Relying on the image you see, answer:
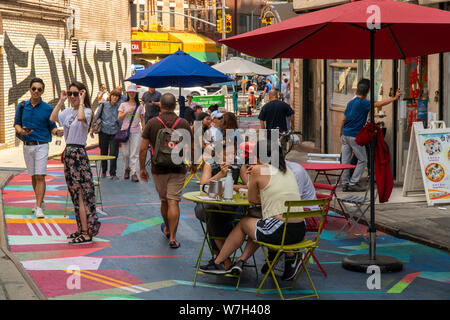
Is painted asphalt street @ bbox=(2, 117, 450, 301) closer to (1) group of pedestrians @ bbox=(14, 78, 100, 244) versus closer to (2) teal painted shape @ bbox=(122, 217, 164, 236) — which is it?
(2) teal painted shape @ bbox=(122, 217, 164, 236)

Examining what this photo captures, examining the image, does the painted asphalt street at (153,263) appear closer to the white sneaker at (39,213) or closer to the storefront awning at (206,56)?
the white sneaker at (39,213)

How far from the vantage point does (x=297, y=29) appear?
7926 millimetres

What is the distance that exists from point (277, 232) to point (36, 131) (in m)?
5.36

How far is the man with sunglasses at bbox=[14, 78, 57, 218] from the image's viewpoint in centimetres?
1121

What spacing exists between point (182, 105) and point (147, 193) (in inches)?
120

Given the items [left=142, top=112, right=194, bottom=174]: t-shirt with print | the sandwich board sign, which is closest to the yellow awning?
the sandwich board sign

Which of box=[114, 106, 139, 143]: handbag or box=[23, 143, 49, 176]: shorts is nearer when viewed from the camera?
box=[23, 143, 49, 176]: shorts

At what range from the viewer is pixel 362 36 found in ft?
30.7

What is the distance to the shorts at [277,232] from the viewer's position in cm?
714

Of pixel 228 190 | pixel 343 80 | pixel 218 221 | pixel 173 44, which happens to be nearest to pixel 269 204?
pixel 228 190

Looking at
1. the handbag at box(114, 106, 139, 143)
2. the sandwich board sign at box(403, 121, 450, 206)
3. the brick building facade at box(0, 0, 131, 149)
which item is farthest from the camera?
the brick building facade at box(0, 0, 131, 149)

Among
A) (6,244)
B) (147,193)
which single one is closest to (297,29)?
(6,244)

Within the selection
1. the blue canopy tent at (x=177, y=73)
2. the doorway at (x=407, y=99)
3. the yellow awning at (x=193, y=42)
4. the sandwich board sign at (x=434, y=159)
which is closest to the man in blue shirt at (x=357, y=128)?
the doorway at (x=407, y=99)

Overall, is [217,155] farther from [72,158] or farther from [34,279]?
[34,279]
